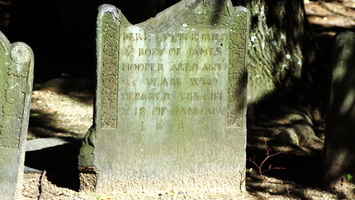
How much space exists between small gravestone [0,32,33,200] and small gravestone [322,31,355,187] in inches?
120

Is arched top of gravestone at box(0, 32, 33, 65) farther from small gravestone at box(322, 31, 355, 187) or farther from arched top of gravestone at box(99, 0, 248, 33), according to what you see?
small gravestone at box(322, 31, 355, 187)

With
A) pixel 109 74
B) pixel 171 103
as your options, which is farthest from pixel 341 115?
pixel 109 74

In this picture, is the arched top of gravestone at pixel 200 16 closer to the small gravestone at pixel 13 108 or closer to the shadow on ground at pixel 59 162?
the small gravestone at pixel 13 108

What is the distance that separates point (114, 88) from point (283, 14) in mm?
3983

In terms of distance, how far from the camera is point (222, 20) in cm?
643

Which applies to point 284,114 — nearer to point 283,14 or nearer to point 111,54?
point 283,14

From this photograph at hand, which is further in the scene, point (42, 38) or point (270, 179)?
point (42, 38)

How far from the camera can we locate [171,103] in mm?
6465

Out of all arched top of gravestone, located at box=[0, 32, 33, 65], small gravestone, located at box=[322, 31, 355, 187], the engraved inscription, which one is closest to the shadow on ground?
the engraved inscription

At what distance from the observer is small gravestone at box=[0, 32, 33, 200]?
562cm

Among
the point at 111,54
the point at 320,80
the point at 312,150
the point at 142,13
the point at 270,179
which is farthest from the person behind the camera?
the point at 142,13

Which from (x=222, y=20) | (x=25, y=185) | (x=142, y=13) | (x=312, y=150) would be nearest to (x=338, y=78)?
(x=222, y=20)

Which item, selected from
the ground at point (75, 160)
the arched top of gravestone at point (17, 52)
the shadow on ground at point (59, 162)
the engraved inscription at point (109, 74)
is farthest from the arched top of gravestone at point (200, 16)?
the shadow on ground at point (59, 162)

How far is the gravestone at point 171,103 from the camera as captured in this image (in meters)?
A: 6.36
